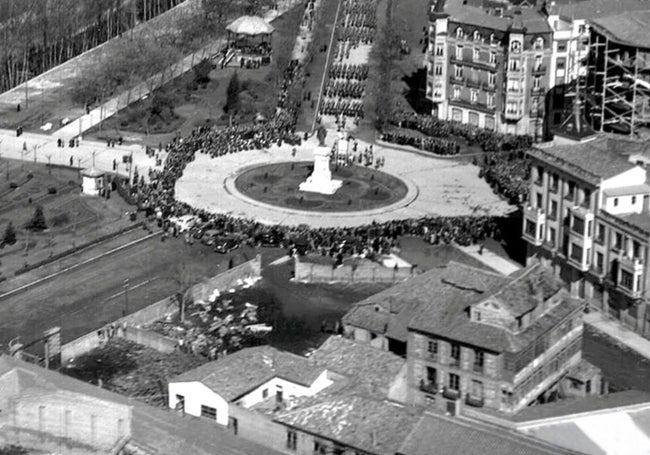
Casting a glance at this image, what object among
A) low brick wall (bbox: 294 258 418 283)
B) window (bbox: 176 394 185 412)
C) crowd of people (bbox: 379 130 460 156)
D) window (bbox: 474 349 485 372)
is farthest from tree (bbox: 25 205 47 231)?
window (bbox: 474 349 485 372)

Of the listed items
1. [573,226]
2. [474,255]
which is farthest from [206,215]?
[573,226]

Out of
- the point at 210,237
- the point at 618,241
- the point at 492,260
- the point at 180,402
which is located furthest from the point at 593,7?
the point at 180,402

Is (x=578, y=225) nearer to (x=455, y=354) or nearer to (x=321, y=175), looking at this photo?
(x=455, y=354)

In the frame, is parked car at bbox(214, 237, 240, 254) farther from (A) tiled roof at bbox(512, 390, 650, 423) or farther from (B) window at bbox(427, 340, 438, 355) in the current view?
(A) tiled roof at bbox(512, 390, 650, 423)

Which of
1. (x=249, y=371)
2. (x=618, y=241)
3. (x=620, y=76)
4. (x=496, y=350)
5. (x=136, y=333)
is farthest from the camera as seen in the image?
(x=620, y=76)

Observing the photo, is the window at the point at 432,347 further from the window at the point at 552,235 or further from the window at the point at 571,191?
the window at the point at 552,235

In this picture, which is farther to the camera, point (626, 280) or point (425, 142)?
point (425, 142)

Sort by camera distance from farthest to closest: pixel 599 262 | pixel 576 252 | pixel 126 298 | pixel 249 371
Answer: pixel 576 252 < pixel 126 298 < pixel 599 262 < pixel 249 371

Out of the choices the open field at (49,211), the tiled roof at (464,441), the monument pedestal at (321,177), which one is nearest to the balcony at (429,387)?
the tiled roof at (464,441)
